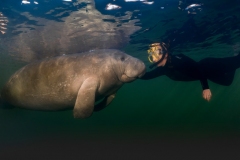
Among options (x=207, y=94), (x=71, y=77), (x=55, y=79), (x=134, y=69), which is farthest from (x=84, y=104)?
(x=207, y=94)

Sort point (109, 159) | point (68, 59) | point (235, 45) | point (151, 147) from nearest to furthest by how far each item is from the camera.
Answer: point (68, 59) → point (109, 159) → point (151, 147) → point (235, 45)

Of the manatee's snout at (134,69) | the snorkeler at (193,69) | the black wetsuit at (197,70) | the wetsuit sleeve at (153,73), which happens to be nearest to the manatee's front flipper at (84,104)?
the manatee's snout at (134,69)

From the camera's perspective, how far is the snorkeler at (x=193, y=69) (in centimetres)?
772

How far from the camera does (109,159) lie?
12.9 meters

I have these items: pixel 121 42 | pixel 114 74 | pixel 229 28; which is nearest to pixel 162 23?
pixel 121 42

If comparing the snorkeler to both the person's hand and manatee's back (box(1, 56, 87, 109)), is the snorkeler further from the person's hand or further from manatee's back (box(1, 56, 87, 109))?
manatee's back (box(1, 56, 87, 109))

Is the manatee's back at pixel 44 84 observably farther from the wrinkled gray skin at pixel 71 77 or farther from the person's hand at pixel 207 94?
the person's hand at pixel 207 94

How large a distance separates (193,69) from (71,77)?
4.65 metres

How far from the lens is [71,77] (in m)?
5.73

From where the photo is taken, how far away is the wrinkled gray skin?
5582 mm

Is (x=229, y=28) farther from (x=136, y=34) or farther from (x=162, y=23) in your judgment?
(x=136, y=34)

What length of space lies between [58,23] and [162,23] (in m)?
5.28

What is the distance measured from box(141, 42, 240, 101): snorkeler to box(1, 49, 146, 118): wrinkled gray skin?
7.91 ft

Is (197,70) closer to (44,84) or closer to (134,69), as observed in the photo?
(134,69)
